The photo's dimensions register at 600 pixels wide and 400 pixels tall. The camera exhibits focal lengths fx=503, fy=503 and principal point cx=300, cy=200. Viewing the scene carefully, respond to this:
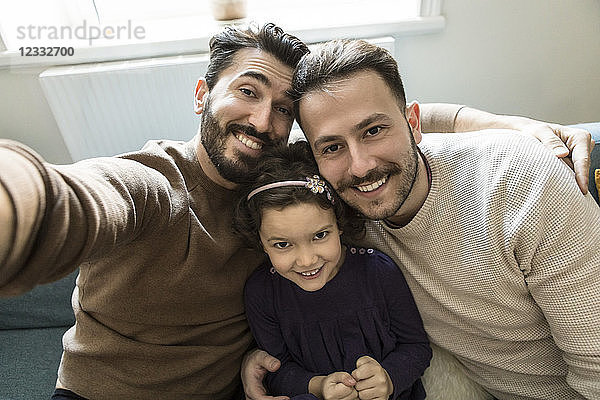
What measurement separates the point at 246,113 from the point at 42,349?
111cm

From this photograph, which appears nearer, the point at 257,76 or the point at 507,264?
the point at 507,264

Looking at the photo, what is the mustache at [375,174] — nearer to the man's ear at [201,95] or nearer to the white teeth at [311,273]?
→ the white teeth at [311,273]

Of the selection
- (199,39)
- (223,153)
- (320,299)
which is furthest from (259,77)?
(199,39)

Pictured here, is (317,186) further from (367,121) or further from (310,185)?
(367,121)

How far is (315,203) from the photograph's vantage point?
46.2 inches

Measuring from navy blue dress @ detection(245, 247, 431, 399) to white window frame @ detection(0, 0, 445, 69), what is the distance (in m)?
0.96

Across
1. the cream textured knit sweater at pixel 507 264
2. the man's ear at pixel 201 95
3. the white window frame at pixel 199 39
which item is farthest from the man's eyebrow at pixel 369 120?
the white window frame at pixel 199 39

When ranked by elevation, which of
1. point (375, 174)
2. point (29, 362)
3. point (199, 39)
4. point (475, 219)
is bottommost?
point (29, 362)

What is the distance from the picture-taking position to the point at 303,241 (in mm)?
1175

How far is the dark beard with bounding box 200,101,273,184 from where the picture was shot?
1.24m

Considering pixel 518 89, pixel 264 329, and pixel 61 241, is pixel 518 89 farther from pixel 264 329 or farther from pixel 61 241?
pixel 61 241

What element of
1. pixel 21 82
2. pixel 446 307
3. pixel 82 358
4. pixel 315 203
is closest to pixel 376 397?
pixel 446 307

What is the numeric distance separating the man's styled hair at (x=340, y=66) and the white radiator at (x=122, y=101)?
73 cm

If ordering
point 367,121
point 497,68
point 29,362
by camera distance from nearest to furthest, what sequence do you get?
point 367,121 → point 29,362 → point 497,68
